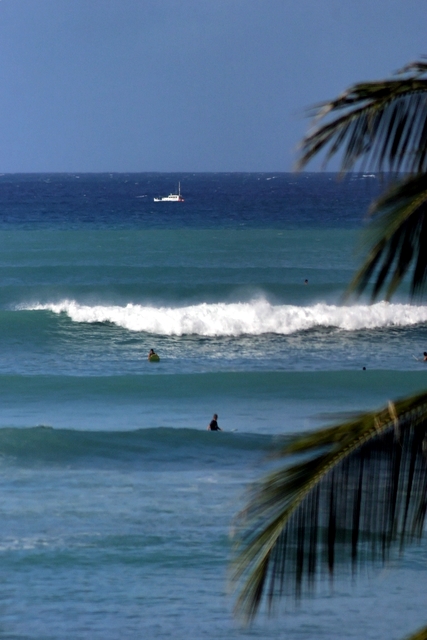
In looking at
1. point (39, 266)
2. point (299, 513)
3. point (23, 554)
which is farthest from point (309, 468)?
point (39, 266)

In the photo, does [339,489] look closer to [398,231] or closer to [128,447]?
[398,231]

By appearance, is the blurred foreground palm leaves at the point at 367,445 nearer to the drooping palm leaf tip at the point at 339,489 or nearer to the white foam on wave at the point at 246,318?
the drooping palm leaf tip at the point at 339,489

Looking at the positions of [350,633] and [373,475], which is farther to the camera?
[350,633]

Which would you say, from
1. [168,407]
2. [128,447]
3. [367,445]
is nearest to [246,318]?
[168,407]

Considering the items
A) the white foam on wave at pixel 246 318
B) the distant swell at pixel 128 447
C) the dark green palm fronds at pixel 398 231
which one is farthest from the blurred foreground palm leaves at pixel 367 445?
the white foam on wave at pixel 246 318

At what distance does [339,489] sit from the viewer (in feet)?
9.32

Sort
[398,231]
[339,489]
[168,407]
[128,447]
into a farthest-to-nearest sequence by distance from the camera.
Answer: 1. [168,407]
2. [128,447]
3. [339,489]
4. [398,231]

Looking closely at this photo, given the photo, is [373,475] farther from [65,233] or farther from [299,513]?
[65,233]

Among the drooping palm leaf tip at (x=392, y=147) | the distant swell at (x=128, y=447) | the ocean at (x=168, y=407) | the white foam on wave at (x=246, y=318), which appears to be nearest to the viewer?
the drooping palm leaf tip at (x=392, y=147)

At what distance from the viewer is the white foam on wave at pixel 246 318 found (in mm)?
29500

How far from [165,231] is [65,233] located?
543 centimetres

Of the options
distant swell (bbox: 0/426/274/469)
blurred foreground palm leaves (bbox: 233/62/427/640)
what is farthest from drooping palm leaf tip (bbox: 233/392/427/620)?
distant swell (bbox: 0/426/274/469)

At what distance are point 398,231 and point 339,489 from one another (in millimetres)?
738

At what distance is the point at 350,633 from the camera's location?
8797mm
